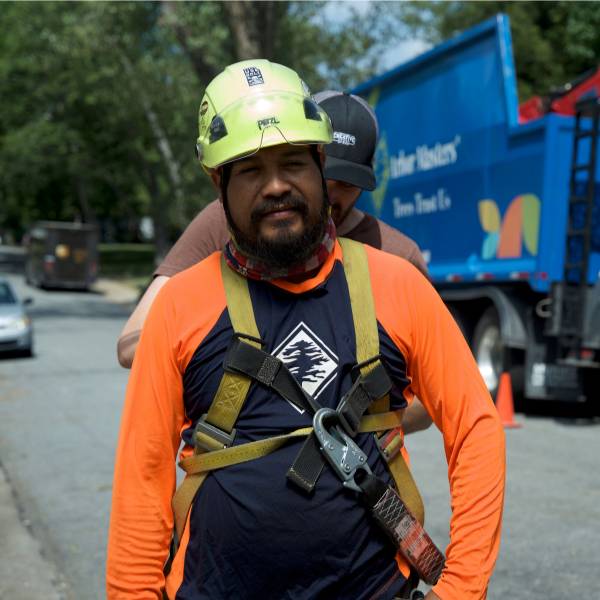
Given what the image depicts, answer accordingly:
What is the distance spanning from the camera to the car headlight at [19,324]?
52.4 feet

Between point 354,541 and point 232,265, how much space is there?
0.60 m

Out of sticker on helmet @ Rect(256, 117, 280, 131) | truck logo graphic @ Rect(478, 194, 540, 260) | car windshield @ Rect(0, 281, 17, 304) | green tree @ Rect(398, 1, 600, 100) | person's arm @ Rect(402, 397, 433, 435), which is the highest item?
green tree @ Rect(398, 1, 600, 100)

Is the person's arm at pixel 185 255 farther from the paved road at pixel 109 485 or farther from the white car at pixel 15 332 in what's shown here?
the white car at pixel 15 332

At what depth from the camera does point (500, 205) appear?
33.9ft

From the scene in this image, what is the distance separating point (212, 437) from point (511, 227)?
8.51 metres

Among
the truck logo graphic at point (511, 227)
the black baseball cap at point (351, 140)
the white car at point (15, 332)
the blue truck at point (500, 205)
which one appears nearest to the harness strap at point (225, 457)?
the black baseball cap at point (351, 140)

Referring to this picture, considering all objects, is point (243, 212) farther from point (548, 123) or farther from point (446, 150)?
point (446, 150)

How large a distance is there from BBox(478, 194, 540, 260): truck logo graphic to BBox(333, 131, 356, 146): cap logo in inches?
274

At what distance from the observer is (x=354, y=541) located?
6.60 ft

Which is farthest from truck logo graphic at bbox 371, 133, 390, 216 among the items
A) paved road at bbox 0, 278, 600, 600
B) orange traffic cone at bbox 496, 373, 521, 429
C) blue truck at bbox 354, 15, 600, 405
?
orange traffic cone at bbox 496, 373, 521, 429

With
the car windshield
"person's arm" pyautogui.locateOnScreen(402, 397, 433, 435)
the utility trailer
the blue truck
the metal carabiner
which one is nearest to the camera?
the metal carabiner

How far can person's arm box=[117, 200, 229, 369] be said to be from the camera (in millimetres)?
2654

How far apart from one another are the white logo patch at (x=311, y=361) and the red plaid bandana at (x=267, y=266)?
13cm

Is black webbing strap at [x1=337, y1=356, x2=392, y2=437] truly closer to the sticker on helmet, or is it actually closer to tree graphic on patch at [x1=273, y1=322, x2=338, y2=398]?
tree graphic on patch at [x1=273, y1=322, x2=338, y2=398]
